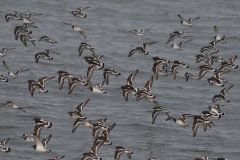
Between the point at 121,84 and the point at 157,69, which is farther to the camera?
the point at 121,84

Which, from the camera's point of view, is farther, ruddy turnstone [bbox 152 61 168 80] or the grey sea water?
the grey sea water

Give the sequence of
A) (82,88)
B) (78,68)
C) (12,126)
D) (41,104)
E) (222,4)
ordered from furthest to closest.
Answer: (222,4) → (78,68) → (82,88) → (41,104) → (12,126)

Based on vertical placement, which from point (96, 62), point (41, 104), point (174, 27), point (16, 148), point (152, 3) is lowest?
point (16, 148)


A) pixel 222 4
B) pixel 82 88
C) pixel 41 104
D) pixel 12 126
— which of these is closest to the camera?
pixel 12 126

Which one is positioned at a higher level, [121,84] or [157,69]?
[157,69]

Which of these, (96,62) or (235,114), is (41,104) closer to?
(96,62)

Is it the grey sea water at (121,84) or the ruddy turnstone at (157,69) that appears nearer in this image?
the ruddy turnstone at (157,69)

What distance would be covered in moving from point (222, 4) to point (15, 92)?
1025 inches

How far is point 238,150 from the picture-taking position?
24.2 metres

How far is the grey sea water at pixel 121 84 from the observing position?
24047 mm

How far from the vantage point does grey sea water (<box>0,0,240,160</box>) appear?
78.9 ft

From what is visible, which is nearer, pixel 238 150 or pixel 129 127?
pixel 238 150

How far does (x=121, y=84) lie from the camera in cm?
3147

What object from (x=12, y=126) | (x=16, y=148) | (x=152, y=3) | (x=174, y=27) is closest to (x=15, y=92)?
(x=12, y=126)
